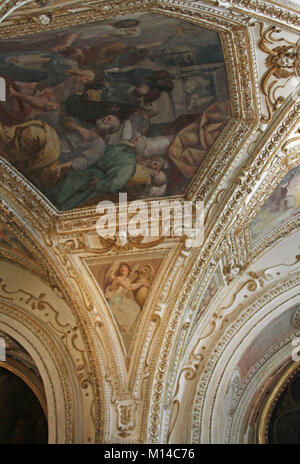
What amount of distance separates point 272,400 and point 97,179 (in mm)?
4192

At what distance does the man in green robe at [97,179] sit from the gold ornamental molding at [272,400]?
3.77 meters

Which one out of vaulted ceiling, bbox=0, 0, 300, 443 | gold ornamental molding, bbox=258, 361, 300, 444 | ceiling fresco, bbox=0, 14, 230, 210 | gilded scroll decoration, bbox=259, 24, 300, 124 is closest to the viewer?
gilded scroll decoration, bbox=259, 24, 300, 124

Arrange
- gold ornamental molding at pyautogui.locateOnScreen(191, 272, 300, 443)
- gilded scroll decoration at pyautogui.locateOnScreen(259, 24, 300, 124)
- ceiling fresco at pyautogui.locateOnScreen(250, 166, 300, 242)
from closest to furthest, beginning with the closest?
gilded scroll decoration at pyautogui.locateOnScreen(259, 24, 300, 124), gold ornamental molding at pyautogui.locateOnScreen(191, 272, 300, 443), ceiling fresco at pyautogui.locateOnScreen(250, 166, 300, 242)

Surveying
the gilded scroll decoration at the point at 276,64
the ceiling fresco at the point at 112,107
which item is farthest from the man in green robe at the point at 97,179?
the gilded scroll decoration at the point at 276,64

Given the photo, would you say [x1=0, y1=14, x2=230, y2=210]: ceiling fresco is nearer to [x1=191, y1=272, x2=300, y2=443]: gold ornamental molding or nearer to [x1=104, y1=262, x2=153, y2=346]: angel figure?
[x1=104, y1=262, x2=153, y2=346]: angel figure

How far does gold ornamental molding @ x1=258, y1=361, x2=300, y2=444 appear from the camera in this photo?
9.23m

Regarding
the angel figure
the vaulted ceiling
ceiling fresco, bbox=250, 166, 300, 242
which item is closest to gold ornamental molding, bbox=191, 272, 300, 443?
the vaulted ceiling

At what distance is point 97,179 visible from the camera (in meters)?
9.02

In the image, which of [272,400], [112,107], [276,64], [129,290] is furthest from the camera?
[272,400]

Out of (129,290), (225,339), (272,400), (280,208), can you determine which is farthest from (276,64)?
(272,400)

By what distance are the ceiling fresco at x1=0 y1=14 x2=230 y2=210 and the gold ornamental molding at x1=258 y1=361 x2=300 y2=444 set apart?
3.26 metres

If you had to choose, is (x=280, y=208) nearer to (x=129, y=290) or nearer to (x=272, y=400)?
(x=129, y=290)

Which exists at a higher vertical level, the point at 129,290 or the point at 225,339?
the point at 129,290

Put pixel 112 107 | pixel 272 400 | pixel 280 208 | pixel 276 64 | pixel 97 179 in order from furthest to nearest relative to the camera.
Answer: pixel 272 400
pixel 280 208
pixel 97 179
pixel 112 107
pixel 276 64
